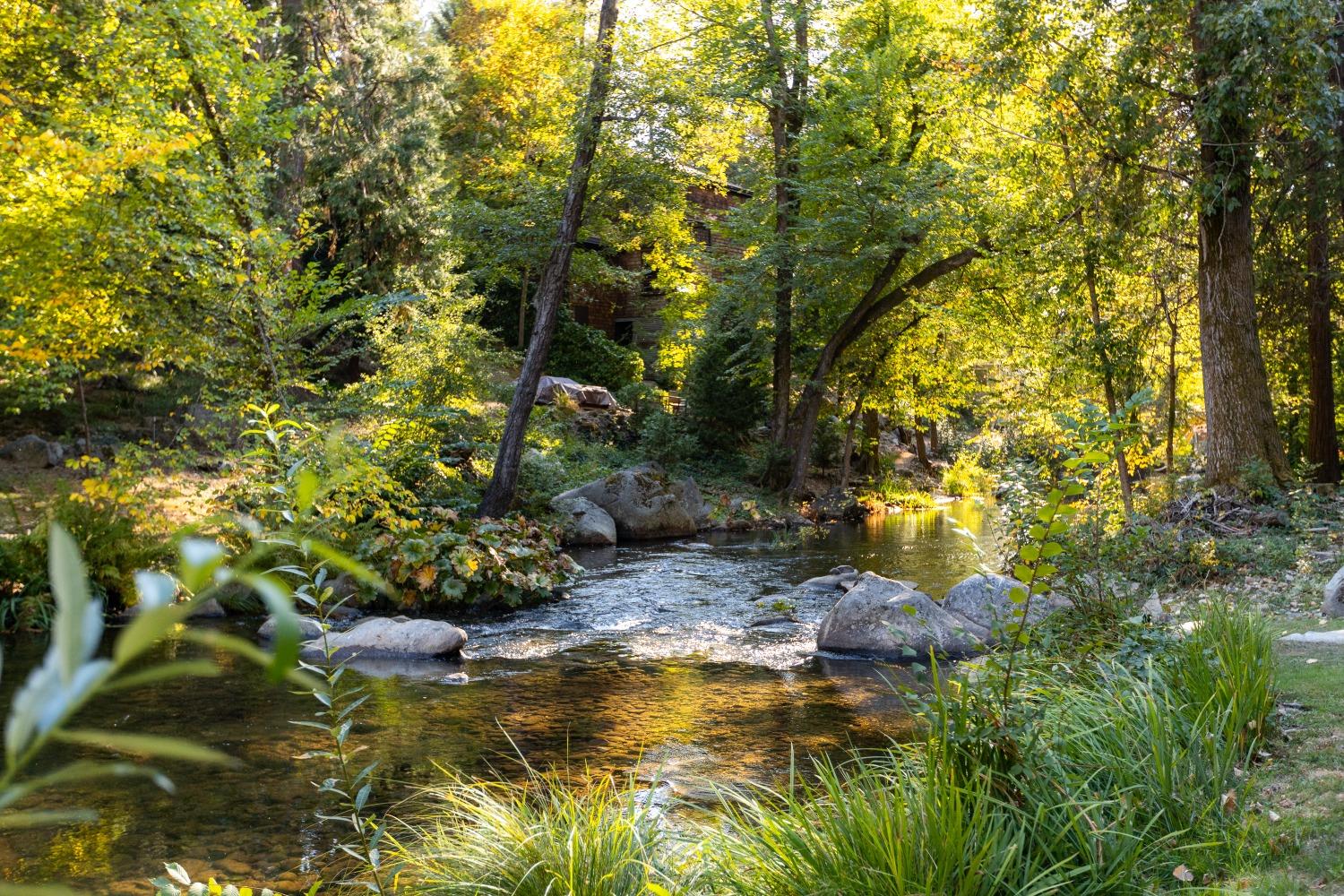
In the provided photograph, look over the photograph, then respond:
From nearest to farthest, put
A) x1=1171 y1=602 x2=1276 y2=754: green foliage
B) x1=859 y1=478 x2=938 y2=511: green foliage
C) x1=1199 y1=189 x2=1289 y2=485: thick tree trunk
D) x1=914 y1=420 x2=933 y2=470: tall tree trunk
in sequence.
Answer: x1=1171 y1=602 x2=1276 y2=754: green foliage, x1=1199 y1=189 x2=1289 y2=485: thick tree trunk, x1=859 y1=478 x2=938 y2=511: green foliage, x1=914 y1=420 x2=933 y2=470: tall tree trunk

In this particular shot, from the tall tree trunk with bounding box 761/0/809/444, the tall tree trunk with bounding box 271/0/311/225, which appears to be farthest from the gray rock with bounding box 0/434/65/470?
the tall tree trunk with bounding box 761/0/809/444

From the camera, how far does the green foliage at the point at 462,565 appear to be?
12.4m

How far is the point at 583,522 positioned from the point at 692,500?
3.41m

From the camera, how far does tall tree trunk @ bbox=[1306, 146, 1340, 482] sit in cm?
1470

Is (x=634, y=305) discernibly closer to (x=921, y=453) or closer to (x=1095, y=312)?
(x=921, y=453)

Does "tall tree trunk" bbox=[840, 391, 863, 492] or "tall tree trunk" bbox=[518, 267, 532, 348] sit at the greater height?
"tall tree trunk" bbox=[518, 267, 532, 348]

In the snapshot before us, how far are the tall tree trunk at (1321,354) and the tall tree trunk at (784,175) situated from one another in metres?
9.42

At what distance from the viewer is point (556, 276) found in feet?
54.7

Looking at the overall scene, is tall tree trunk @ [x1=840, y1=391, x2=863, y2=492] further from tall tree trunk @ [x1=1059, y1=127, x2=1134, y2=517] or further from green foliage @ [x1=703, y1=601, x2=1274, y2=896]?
green foliage @ [x1=703, y1=601, x2=1274, y2=896]

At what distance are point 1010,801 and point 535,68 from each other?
33788mm

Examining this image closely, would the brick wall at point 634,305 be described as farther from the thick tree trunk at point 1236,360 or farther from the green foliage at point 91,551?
the green foliage at point 91,551

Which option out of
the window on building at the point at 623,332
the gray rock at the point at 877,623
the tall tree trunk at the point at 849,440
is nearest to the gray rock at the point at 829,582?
the gray rock at the point at 877,623

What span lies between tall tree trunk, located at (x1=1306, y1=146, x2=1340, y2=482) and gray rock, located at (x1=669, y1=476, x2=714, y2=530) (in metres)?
10.6

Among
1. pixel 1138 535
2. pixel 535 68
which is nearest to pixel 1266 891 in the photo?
pixel 1138 535
